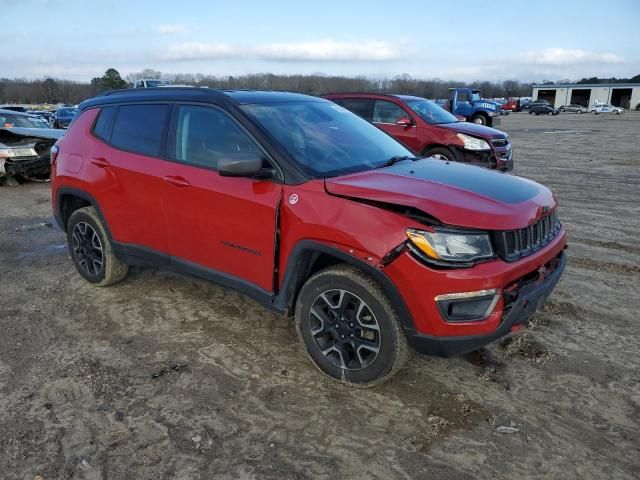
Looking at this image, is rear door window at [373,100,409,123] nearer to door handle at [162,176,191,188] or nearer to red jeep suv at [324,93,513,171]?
red jeep suv at [324,93,513,171]

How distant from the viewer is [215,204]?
3.56 m

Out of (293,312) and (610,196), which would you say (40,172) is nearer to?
(293,312)

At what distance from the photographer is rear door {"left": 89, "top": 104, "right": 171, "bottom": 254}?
402 cm

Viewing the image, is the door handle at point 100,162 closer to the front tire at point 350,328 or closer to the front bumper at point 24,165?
the front tire at point 350,328

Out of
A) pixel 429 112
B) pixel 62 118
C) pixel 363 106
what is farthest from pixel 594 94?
pixel 363 106

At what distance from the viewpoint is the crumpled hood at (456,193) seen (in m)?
2.80

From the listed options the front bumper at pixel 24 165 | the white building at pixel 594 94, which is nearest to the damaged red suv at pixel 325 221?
the front bumper at pixel 24 165

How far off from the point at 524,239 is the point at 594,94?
102 meters

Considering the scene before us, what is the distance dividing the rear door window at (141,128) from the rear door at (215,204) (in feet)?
0.58

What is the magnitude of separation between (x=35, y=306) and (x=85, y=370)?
148 centimetres

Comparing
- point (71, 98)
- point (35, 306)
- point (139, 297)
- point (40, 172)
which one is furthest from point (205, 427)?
point (71, 98)

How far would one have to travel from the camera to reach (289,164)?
10.8ft

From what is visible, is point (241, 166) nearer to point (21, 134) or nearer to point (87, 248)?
point (87, 248)

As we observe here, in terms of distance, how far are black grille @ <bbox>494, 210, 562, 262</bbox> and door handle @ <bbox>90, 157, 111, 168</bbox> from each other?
331 centimetres
